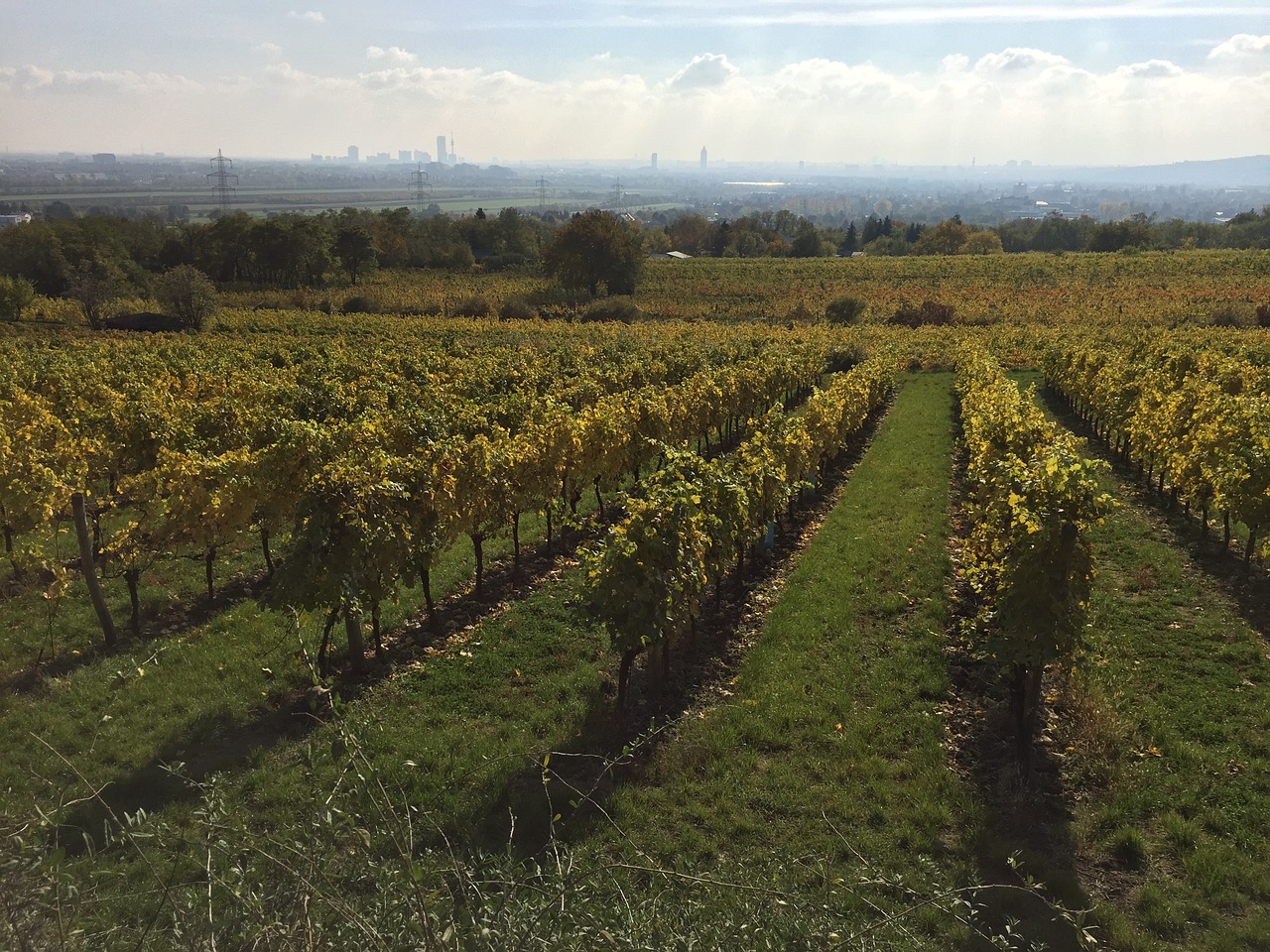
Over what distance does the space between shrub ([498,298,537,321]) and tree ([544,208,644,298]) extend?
10839 mm

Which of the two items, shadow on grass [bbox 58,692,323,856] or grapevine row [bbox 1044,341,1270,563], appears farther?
grapevine row [bbox 1044,341,1270,563]

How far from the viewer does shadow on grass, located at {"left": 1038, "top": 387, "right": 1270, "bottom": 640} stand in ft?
41.5

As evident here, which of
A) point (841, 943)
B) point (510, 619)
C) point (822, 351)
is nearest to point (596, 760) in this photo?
point (510, 619)

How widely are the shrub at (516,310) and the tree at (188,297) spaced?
21.3 meters

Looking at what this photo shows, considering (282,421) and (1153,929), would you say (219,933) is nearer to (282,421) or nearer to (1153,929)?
(1153,929)

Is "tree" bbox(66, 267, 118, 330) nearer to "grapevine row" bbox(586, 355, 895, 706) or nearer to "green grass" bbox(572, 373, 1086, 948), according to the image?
"grapevine row" bbox(586, 355, 895, 706)

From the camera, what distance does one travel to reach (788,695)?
1038 cm

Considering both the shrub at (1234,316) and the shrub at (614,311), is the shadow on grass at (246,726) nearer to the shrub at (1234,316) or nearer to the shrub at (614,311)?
the shrub at (614,311)

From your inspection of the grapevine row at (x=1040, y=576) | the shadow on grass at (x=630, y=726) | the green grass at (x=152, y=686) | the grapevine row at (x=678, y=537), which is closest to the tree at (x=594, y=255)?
the grapevine row at (x=678, y=537)

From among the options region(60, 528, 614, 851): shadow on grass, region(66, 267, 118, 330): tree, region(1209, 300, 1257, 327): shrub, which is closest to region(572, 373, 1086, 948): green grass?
region(60, 528, 614, 851): shadow on grass

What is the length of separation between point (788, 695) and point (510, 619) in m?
4.87

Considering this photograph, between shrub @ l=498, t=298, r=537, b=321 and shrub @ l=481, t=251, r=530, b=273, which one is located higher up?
shrub @ l=481, t=251, r=530, b=273

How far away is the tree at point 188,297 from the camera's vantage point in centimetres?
4966

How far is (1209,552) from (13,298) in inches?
2641
